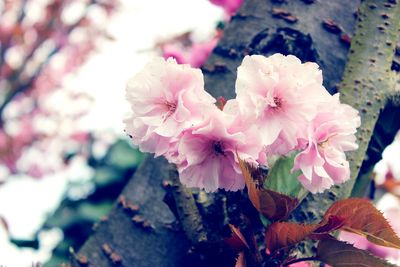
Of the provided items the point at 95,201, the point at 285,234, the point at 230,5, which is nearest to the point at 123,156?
the point at 95,201

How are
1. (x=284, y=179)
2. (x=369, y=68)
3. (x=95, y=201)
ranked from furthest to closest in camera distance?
(x=95, y=201) → (x=369, y=68) → (x=284, y=179)

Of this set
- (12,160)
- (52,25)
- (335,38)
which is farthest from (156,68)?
(12,160)

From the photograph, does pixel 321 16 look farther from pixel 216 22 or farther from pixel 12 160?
pixel 12 160

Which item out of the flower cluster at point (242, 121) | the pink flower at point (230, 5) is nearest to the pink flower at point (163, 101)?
the flower cluster at point (242, 121)

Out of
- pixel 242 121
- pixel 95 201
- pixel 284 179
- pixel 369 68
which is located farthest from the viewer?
pixel 95 201

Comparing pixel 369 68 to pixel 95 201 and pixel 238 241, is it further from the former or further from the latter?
pixel 95 201

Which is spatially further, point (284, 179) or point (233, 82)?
point (233, 82)

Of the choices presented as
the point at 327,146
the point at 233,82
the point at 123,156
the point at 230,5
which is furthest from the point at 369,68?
the point at 123,156

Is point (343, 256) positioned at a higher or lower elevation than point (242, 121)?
lower

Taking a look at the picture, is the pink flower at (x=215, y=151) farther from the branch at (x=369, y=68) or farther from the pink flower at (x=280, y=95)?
the branch at (x=369, y=68)

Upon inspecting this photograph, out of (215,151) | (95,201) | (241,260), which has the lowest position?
(95,201)
